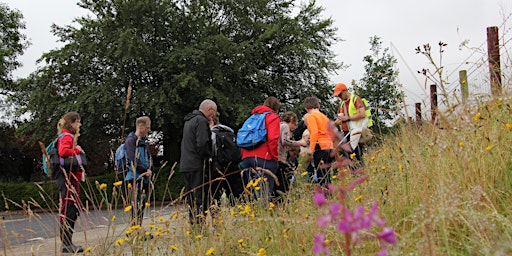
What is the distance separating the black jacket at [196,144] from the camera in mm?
5672

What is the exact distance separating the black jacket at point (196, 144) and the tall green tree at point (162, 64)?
14.3 metres

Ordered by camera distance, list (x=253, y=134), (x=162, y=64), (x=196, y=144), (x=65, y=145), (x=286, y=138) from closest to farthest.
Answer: (x=65, y=145), (x=196, y=144), (x=253, y=134), (x=286, y=138), (x=162, y=64)

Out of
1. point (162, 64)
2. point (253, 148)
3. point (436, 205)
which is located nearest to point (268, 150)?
point (253, 148)

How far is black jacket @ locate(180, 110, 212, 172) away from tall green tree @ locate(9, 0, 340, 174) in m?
14.3

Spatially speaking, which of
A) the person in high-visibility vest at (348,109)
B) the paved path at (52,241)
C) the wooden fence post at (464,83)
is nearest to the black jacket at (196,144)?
the paved path at (52,241)

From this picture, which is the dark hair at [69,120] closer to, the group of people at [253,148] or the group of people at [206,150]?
the group of people at [206,150]

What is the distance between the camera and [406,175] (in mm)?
3396

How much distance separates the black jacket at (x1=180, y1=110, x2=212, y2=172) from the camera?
18.6 ft

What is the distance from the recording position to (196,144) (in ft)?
19.0

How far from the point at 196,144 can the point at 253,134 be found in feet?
2.37

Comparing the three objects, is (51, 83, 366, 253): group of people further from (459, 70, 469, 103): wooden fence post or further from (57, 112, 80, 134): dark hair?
(459, 70, 469, 103): wooden fence post

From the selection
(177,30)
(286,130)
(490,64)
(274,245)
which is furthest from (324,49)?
(274,245)

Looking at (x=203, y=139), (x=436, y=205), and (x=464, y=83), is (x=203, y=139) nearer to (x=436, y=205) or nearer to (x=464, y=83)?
(x=464, y=83)

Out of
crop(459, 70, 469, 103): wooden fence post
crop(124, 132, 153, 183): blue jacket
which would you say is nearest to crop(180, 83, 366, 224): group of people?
crop(124, 132, 153, 183): blue jacket
